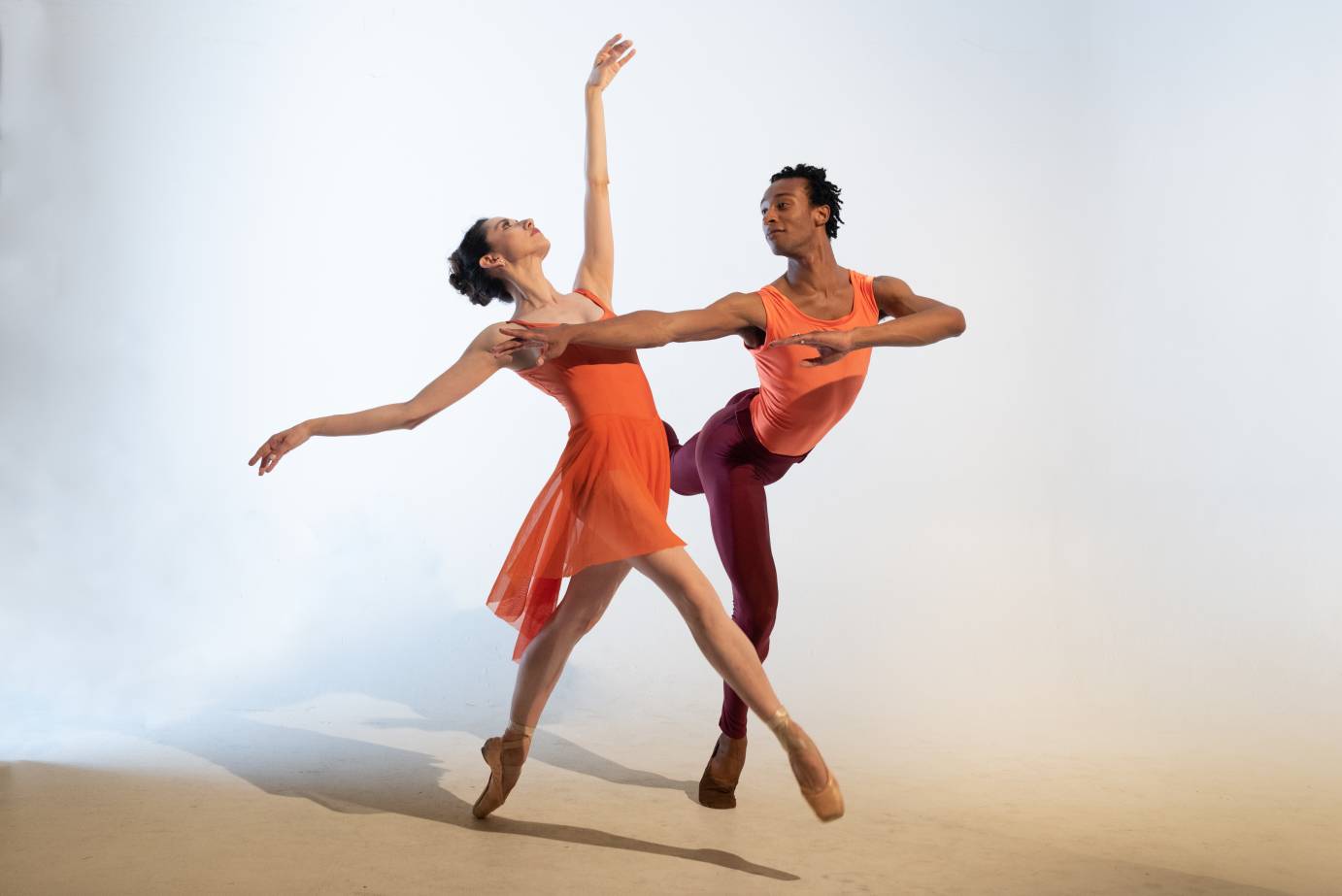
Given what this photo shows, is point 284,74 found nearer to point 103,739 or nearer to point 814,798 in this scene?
point 103,739

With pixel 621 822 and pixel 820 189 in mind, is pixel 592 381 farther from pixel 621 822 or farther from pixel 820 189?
pixel 621 822

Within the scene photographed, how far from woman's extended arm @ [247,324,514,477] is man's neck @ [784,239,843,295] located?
2.57 ft

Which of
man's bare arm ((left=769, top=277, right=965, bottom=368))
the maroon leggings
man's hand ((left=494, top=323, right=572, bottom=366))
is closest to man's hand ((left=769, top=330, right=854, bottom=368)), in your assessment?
man's bare arm ((left=769, top=277, right=965, bottom=368))

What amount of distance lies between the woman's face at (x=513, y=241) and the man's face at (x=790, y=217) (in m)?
0.59

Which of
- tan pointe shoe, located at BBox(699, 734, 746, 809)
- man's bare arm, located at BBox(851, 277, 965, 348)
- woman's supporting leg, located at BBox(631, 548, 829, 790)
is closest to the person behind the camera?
woman's supporting leg, located at BBox(631, 548, 829, 790)

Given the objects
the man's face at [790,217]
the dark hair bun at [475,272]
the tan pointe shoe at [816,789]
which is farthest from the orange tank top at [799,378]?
the tan pointe shoe at [816,789]

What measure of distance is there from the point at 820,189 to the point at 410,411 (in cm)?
122

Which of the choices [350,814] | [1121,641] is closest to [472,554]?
[350,814]

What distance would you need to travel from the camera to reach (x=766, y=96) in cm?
630

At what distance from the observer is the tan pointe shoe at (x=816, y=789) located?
2.79 meters

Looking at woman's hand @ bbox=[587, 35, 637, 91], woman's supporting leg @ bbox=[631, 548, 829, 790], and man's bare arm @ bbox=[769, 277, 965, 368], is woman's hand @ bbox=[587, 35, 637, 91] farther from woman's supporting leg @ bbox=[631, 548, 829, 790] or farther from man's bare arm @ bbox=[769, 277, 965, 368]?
woman's supporting leg @ bbox=[631, 548, 829, 790]

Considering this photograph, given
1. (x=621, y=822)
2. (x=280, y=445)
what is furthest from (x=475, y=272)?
(x=621, y=822)

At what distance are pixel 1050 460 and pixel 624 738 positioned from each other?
114 inches

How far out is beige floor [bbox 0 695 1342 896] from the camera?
283 cm
